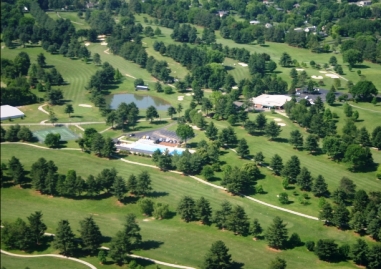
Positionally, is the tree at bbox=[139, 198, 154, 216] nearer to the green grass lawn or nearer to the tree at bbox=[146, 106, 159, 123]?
the green grass lawn

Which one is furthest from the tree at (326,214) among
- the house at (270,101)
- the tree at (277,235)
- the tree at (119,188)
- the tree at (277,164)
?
the house at (270,101)

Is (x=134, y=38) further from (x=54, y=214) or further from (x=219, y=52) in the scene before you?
(x=54, y=214)

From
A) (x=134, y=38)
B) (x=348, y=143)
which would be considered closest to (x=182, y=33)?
(x=134, y=38)

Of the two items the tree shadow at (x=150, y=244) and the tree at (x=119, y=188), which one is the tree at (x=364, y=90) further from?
the tree shadow at (x=150, y=244)

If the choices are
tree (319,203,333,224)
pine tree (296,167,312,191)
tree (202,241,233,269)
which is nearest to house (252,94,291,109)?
pine tree (296,167,312,191)

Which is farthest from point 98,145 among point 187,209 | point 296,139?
point 296,139

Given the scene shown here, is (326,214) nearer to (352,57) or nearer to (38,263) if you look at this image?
(38,263)
